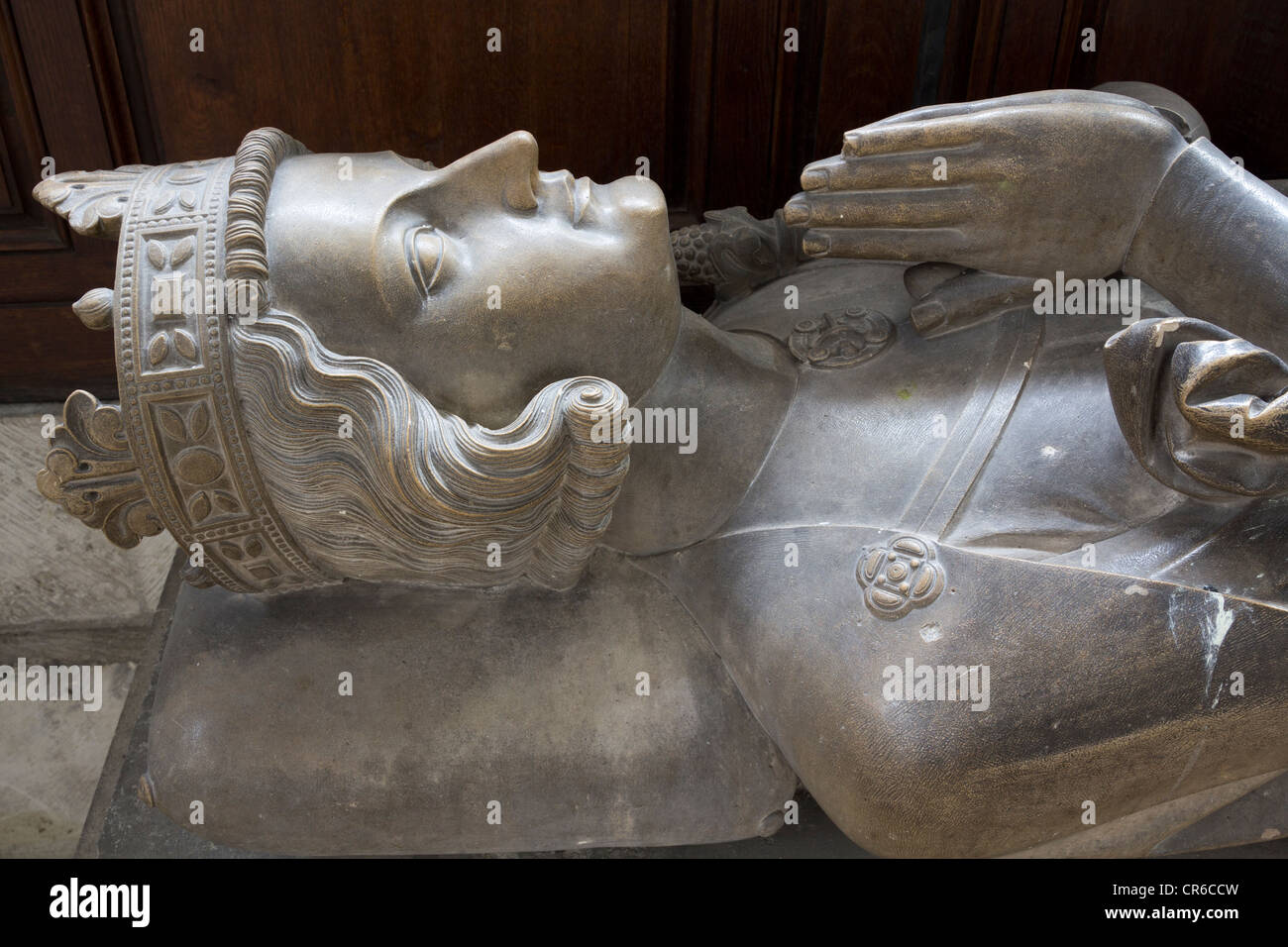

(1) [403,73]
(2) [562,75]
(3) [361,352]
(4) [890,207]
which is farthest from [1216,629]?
(1) [403,73]

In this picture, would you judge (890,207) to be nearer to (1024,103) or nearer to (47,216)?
(1024,103)

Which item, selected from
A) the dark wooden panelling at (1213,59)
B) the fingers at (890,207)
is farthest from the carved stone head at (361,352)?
the dark wooden panelling at (1213,59)

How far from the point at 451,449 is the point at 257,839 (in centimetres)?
72

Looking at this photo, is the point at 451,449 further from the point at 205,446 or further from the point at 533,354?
the point at 205,446

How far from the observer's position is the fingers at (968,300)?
5.77 feet

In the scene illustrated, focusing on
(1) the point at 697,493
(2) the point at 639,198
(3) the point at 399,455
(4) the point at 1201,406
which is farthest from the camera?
(1) the point at 697,493

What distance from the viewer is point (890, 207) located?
1.64 metres

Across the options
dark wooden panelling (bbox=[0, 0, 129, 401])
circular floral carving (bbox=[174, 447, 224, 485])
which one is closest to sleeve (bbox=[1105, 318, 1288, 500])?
circular floral carving (bbox=[174, 447, 224, 485])

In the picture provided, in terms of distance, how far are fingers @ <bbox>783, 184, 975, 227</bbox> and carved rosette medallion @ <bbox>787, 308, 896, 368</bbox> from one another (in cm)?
21

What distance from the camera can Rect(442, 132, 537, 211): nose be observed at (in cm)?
154

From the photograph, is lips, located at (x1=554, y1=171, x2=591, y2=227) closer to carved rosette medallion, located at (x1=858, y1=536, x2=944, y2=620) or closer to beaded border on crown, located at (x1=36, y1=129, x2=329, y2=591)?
beaded border on crown, located at (x1=36, y1=129, x2=329, y2=591)

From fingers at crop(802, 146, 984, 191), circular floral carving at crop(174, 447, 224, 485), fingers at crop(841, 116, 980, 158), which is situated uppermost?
fingers at crop(841, 116, 980, 158)

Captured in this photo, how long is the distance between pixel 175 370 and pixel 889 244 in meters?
1.04

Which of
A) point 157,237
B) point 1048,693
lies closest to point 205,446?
point 157,237
